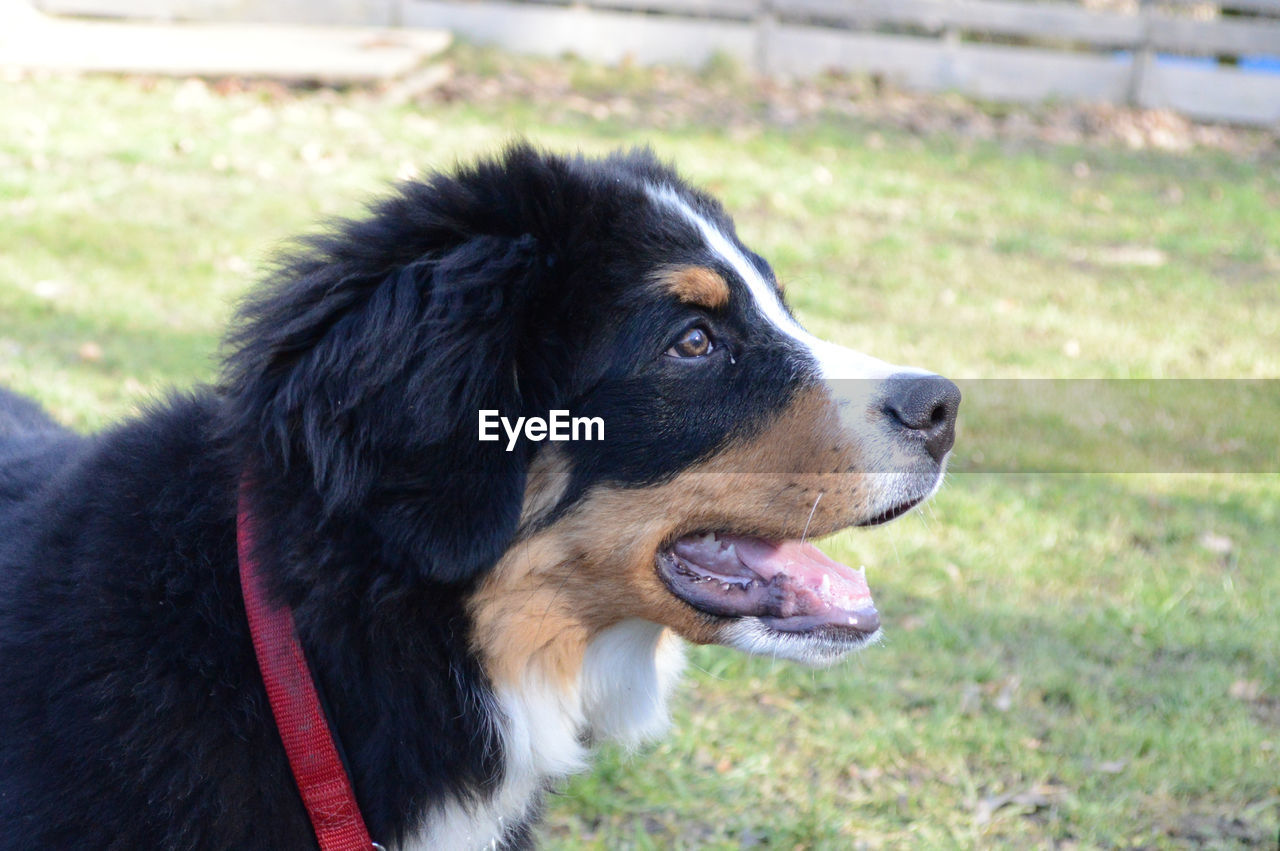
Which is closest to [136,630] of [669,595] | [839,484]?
[669,595]

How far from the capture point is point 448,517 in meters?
2.17

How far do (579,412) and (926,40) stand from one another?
12.7 meters

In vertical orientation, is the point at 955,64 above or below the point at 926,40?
below

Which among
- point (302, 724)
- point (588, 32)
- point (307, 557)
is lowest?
point (588, 32)

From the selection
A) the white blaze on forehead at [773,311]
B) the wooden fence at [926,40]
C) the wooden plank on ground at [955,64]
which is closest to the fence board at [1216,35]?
the wooden fence at [926,40]

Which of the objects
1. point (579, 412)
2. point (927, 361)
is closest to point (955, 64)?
point (927, 361)

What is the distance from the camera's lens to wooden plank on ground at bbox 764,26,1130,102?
1348 cm

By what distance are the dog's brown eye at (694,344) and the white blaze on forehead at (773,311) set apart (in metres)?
0.18

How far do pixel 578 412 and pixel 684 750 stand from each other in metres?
1.82

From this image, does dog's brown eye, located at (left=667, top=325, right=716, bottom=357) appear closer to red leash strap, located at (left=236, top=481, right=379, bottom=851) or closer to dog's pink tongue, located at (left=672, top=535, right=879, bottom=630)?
dog's pink tongue, located at (left=672, top=535, right=879, bottom=630)

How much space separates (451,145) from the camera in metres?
10.5

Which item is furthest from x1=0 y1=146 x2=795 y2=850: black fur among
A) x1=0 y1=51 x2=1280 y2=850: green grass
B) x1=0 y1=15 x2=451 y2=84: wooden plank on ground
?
x1=0 y1=15 x2=451 y2=84: wooden plank on ground

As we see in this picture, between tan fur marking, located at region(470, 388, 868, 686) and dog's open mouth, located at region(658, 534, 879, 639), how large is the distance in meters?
0.04

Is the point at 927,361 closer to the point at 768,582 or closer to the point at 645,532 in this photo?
the point at 768,582
